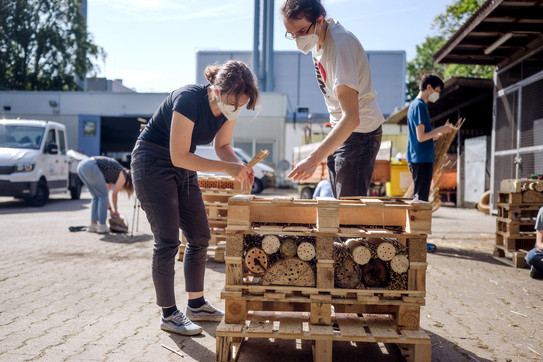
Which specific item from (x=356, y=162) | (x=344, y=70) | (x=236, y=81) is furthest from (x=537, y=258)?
(x=236, y=81)

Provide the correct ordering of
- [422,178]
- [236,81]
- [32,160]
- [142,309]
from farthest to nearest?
[32,160] < [422,178] < [142,309] < [236,81]

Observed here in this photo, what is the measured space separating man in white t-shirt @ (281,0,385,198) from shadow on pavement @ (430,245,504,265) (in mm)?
3721

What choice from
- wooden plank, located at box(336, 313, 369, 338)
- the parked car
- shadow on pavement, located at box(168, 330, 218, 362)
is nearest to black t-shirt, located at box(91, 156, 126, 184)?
the parked car

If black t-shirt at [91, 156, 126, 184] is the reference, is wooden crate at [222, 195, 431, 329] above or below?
below

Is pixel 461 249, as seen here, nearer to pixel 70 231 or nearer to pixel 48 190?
pixel 70 231

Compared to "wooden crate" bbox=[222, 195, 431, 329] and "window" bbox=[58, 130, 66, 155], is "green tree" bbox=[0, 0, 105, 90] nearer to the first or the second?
"window" bbox=[58, 130, 66, 155]

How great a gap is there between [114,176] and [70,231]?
126 cm

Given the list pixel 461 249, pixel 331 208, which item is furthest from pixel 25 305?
pixel 461 249

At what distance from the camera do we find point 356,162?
3.54 metres

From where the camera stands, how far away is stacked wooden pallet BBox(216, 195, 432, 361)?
9.27 ft

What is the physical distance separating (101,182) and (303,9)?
606cm

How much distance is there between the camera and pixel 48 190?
45.4ft

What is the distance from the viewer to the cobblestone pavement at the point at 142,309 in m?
3.11

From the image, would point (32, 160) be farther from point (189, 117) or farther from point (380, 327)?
point (380, 327)
